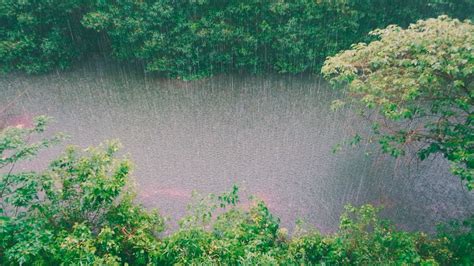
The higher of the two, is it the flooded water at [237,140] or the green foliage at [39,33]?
the green foliage at [39,33]

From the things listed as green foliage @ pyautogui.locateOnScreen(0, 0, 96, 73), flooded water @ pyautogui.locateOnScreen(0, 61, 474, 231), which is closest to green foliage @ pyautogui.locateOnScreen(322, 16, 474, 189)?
flooded water @ pyautogui.locateOnScreen(0, 61, 474, 231)

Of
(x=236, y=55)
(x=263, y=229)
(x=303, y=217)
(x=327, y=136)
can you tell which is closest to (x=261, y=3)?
(x=236, y=55)

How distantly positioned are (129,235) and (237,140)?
439cm

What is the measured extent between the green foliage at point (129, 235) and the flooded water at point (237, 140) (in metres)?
1.77

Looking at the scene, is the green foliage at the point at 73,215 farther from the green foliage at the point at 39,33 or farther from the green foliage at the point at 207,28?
the green foliage at the point at 39,33

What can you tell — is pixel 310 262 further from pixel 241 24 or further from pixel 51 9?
pixel 51 9

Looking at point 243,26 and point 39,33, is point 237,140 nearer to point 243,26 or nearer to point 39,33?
point 243,26

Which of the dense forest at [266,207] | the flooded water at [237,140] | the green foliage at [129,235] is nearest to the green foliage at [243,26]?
the flooded water at [237,140]

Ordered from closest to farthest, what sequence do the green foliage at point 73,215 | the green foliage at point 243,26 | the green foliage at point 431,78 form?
the green foliage at point 73,215
the green foliage at point 431,78
the green foliage at point 243,26

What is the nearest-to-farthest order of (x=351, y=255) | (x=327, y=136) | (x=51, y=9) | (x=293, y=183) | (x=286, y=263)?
(x=286, y=263), (x=351, y=255), (x=293, y=183), (x=327, y=136), (x=51, y=9)

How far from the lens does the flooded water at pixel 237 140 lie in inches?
292

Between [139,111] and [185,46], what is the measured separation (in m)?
2.34

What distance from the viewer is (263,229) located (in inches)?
209

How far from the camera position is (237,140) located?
9047 millimetres
